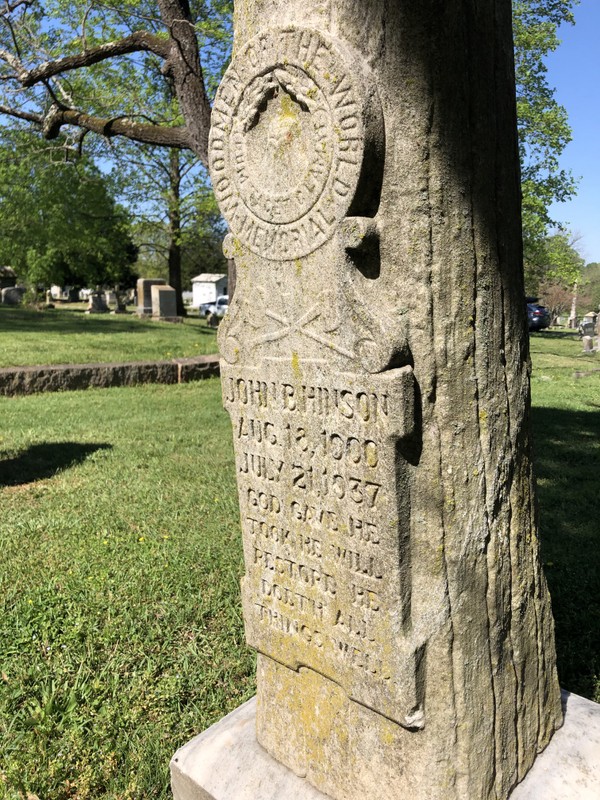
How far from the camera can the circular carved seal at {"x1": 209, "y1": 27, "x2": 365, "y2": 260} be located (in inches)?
67.9

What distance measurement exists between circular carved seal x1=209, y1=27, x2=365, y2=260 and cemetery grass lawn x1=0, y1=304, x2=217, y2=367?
33.8 ft

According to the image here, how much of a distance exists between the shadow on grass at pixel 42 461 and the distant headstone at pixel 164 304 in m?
16.9

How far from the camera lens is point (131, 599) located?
12.8 feet

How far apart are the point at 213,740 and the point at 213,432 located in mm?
5901

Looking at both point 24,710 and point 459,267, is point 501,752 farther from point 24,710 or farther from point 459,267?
point 24,710

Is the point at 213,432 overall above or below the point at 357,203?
below

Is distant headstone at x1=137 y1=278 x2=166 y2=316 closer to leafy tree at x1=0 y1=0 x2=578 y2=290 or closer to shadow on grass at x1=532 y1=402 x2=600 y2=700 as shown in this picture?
leafy tree at x1=0 y1=0 x2=578 y2=290

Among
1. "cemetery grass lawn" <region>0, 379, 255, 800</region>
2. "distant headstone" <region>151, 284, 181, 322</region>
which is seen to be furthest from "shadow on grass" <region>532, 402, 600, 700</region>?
"distant headstone" <region>151, 284, 181, 322</region>

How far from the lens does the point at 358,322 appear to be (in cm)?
181

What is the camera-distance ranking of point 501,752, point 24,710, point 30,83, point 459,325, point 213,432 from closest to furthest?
A: point 459,325 < point 501,752 < point 24,710 < point 213,432 < point 30,83

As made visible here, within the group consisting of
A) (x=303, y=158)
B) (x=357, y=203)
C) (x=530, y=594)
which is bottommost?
(x=530, y=594)

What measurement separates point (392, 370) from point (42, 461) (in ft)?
19.5

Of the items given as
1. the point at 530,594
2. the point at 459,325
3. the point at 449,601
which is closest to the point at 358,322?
the point at 459,325

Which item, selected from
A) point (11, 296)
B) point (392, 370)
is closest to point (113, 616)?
point (392, 370)
